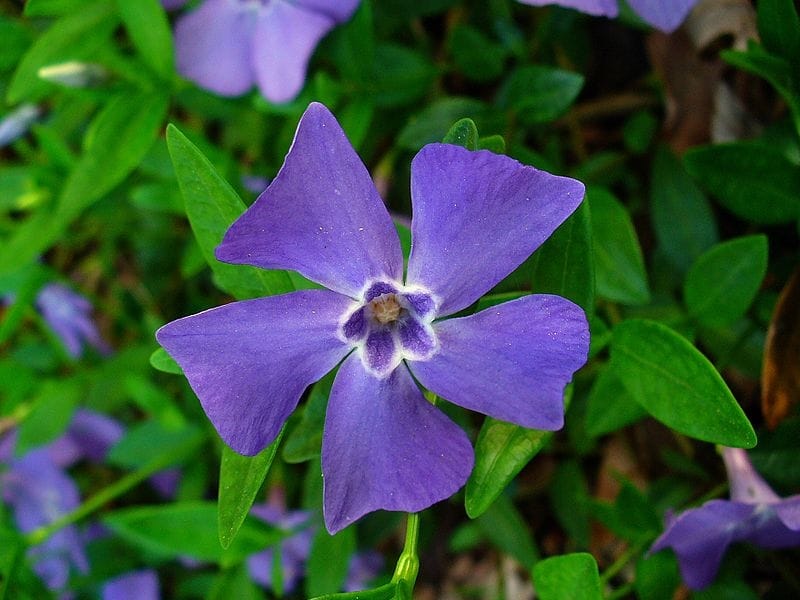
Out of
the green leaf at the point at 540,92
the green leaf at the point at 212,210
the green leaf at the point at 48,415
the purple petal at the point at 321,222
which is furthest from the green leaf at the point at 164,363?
the green leaf at the point at 48,415

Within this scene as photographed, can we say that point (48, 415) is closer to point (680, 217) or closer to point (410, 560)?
point (410, 560)

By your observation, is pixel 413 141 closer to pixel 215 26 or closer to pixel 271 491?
pixel 215 26

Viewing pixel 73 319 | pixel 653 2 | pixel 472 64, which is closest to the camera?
pixel 653 2

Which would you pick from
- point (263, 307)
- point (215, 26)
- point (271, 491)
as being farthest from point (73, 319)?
point (263, 307)

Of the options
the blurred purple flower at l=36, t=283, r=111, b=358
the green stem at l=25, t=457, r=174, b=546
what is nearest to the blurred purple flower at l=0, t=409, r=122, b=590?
the blurred purple flower at l=36, t=283, r=111, b=358


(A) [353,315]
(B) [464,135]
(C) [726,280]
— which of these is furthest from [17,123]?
(C) [726,280]

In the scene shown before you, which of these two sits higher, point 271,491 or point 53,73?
point 53,73

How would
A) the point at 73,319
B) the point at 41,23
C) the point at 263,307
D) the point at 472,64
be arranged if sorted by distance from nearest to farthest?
the point at 263,307, the point at 472,64, the point at 41,23, the point at 73,319

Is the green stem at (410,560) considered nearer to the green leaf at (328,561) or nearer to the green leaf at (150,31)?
the green leaf at (328,561)
